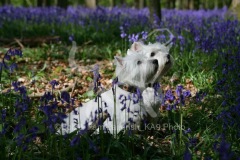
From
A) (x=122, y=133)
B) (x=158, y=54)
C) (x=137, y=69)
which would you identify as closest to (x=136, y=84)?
(x=137, y=69)

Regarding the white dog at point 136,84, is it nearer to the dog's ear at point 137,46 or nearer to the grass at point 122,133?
the dog's ear at point 137,46

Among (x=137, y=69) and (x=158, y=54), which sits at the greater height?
(x=158, y=54)

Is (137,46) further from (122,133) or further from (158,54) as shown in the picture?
(122,133)

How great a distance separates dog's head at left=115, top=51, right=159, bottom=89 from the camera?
10.7 feet

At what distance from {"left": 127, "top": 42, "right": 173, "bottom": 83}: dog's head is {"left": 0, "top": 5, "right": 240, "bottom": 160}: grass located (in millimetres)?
438

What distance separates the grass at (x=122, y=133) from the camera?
9.21 ft

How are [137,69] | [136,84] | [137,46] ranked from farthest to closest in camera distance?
1. [137,46]
2. [136,84]
3. [137,69]

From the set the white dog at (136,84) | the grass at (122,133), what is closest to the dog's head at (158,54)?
the white dog at (136,84)

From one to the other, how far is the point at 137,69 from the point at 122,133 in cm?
62

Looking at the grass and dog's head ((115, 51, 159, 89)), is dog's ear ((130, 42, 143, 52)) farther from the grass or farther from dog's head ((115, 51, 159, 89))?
the grass

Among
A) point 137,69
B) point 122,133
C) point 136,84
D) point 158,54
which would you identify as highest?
point 158,54

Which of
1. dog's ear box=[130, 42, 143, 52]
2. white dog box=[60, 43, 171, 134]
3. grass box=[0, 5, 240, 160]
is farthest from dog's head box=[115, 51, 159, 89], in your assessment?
grass box=[0, 5, 240, 160]

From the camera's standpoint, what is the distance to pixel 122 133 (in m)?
3.38

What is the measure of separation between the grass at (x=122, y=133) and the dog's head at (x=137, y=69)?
49 cm
